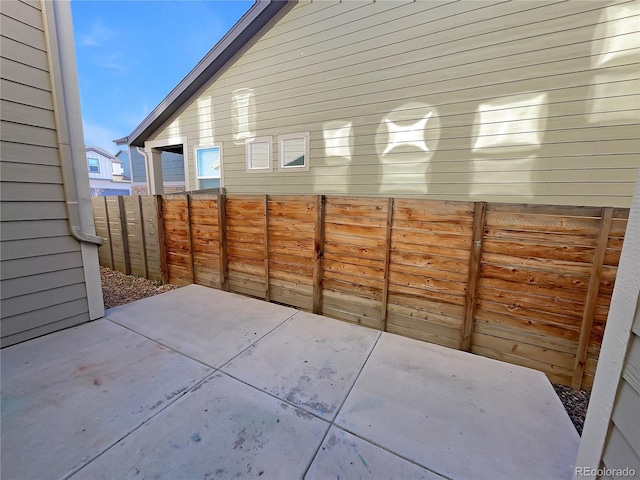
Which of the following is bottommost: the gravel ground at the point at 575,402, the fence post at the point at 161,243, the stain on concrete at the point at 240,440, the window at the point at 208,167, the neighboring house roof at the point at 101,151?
the gravel ground at the point at 575,402

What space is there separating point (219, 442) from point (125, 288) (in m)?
4.24

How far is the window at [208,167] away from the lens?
5.98 m

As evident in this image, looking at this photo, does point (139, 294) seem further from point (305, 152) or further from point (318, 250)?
point (305, 152)

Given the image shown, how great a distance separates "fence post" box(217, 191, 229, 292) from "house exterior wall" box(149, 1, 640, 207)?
1409mm

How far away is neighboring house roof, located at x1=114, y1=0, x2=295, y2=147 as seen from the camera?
4.77 m

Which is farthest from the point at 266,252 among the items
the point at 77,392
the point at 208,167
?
the point at 208,167

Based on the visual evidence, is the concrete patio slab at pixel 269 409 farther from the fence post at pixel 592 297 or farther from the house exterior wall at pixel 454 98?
the house exterior wall at pixel 454 98

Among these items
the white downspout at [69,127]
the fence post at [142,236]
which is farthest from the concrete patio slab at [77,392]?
the fence post at [142,236]

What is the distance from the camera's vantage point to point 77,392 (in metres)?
1.99

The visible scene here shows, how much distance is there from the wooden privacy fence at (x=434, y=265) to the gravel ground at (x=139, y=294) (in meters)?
0.15

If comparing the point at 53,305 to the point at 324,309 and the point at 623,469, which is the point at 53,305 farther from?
the point at 623,469

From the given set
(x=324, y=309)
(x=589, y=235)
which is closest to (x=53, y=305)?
(x=324, y=309)

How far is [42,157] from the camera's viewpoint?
2643 mm

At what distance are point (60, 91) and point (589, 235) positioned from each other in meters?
5.26
